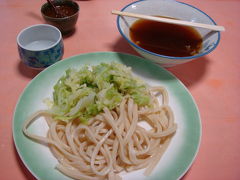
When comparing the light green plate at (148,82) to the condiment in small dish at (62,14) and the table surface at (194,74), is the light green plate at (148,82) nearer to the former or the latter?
the table surface at (194,74)

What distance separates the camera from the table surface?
1295mm

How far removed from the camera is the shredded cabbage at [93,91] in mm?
1309

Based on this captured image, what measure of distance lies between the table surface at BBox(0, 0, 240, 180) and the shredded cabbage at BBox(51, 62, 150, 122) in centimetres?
38

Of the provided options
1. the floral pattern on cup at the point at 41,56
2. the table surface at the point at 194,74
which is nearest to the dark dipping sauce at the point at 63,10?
the table surface at the point at 194,74

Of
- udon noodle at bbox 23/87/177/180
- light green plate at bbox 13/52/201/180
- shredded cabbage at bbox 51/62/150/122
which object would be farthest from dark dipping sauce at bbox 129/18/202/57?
udon noodle at bbox 23/87/177/180

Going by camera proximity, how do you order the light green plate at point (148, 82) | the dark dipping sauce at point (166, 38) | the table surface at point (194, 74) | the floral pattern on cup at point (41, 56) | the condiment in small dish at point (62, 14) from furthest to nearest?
the condiment in small dish at point (62, 14) < the dark dipping sauce at point (166, 38) < the floral pattern on cup at point (41, 56) < the table surface at point (194, 74) < the light green plate at point (148, 82)

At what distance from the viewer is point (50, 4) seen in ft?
6.16

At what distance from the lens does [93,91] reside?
137 centimetres

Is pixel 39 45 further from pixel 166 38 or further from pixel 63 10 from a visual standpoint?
pixel 166 38

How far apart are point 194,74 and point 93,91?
0.87m

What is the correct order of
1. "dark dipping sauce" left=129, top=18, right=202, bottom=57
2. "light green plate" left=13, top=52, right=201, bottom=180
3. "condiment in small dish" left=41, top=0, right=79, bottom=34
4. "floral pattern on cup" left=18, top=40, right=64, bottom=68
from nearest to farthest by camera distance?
"light green plate" left=13, top=52, right=201, bottom=180
"floral pattern on cup" left=18, top=40, right=64, bottom=68
"dark dipping sauce" left=129, top=18, right=202, bottom=57
"condiment in small dish" left=41, top=0, right=79, bottom=34

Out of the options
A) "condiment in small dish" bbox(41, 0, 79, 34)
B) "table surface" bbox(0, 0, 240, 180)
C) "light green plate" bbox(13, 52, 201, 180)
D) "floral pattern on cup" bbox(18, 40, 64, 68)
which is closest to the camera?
"light green plate" bbox(13, 52, 201, 180)

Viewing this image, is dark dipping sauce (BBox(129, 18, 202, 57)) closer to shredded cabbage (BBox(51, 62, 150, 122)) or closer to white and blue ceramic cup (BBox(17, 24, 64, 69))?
shredded cabbage (BBox(51, 62, 150, 122))

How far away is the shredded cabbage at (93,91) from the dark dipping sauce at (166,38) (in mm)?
343
